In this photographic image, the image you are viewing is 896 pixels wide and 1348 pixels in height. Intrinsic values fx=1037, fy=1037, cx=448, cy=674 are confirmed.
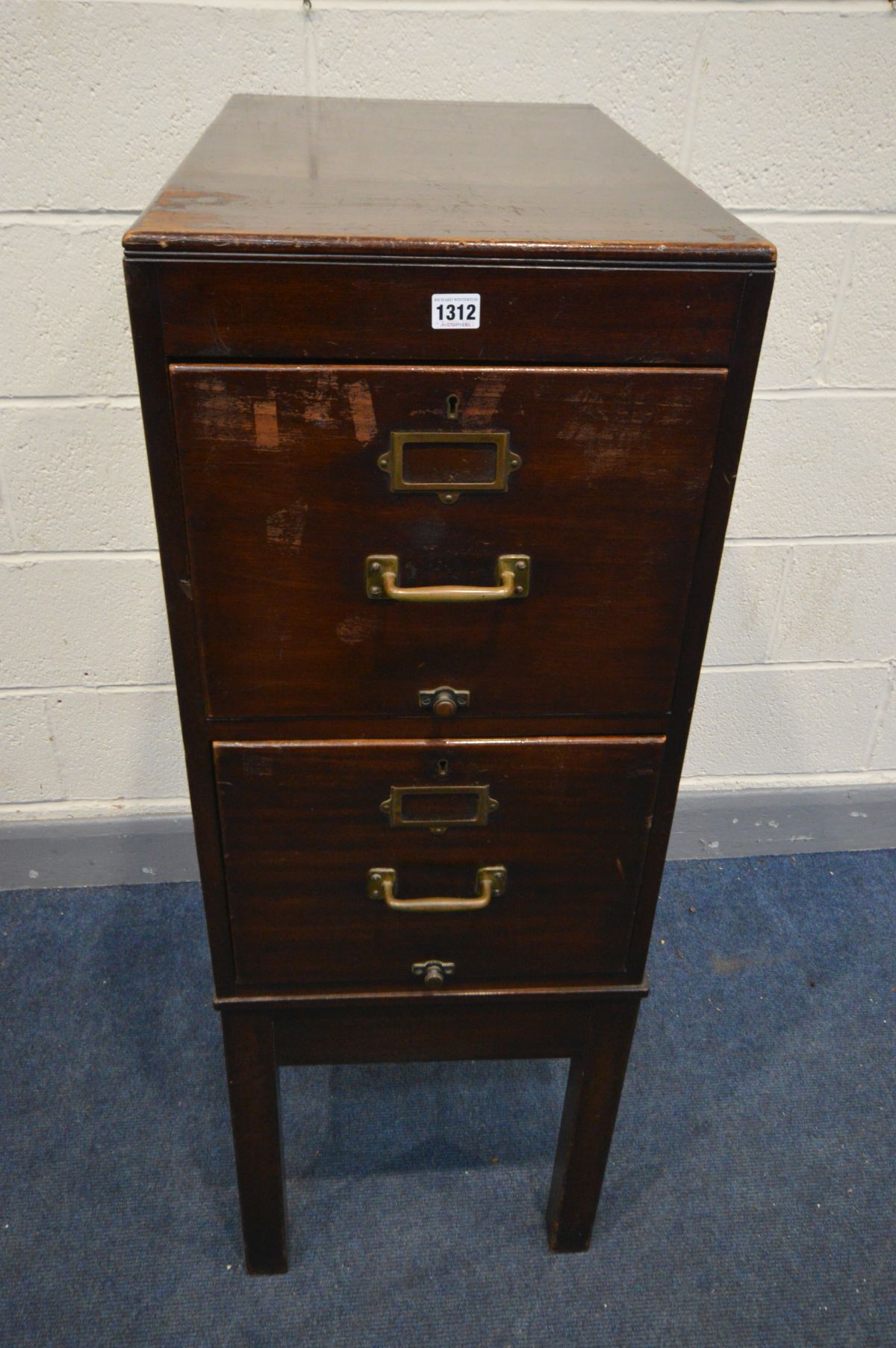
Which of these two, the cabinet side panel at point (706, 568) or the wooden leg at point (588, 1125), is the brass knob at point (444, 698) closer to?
the cabinet side panel at point (706, 568)

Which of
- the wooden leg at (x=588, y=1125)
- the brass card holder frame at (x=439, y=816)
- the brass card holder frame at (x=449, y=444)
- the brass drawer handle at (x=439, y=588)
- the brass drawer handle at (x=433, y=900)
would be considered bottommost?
the wooden leg at (x=588, y=1125)

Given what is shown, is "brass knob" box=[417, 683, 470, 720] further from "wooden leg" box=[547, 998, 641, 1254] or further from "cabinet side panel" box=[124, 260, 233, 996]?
"wooden leg" box=[547, 998, 641, 1254]

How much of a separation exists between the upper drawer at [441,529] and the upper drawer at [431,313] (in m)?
0.01

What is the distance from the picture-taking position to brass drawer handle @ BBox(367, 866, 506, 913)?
0.81m

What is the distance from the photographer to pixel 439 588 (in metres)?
0.69

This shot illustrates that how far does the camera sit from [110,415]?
117 centimetres

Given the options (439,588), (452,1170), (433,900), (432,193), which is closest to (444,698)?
(439,588)

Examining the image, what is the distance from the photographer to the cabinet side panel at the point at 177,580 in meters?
0.59

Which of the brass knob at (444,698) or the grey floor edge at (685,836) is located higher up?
the brass knob at (444,698)

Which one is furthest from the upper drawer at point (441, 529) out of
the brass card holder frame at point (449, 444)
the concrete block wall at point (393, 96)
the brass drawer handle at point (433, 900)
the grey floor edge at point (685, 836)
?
the grey floor edge at point (685, 836)

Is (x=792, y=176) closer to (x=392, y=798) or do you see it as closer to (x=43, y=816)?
(x=392, y=798)

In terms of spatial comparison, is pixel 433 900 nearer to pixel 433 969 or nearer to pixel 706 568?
pixel 433 969

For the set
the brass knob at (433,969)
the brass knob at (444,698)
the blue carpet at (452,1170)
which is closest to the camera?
the brass knob at (444,698)

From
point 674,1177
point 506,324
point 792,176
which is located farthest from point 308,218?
point 674,1177
